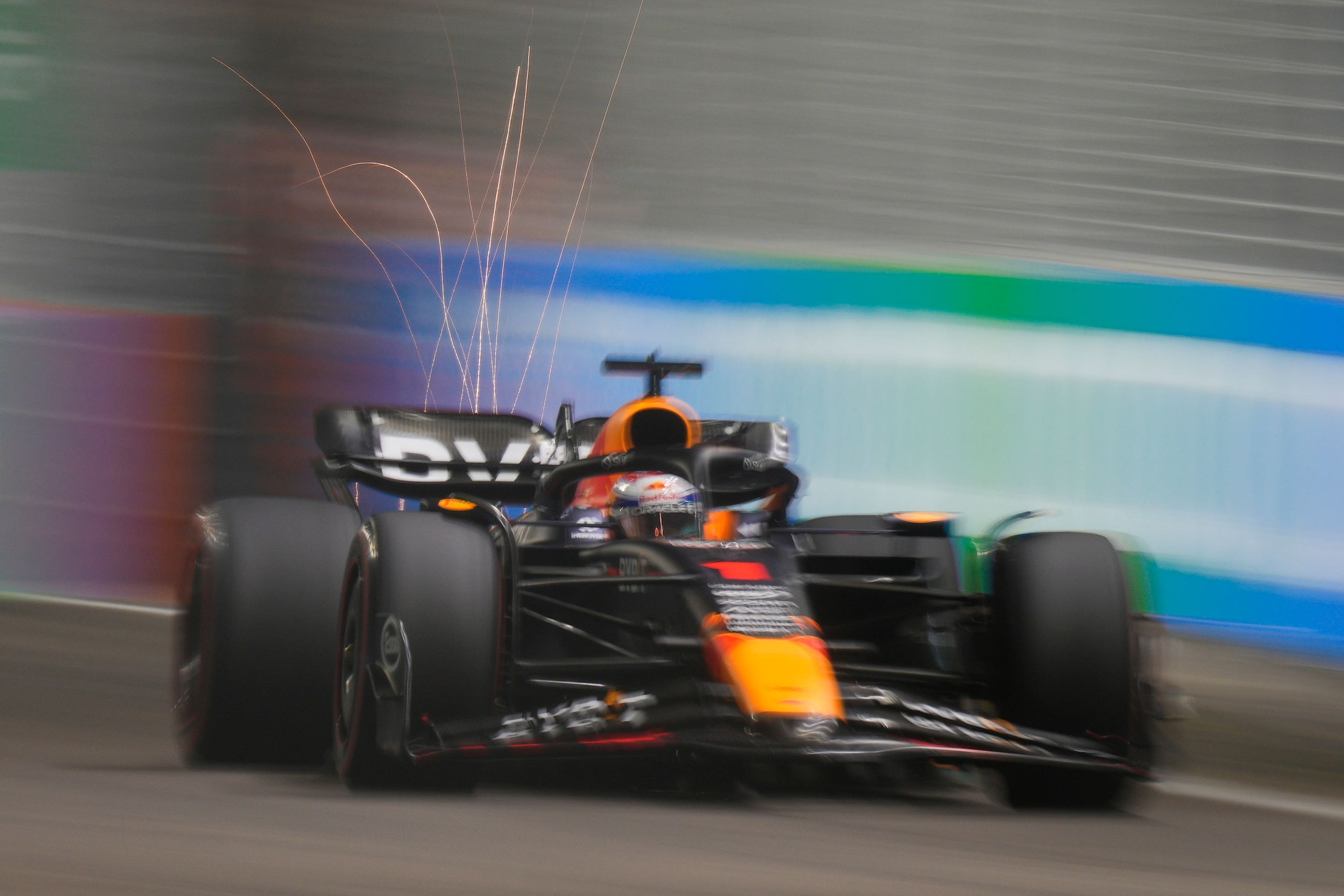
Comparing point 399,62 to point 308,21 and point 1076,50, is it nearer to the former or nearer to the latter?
point 308,21

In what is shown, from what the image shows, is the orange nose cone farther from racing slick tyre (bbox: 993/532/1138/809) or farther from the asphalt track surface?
racing slick tyre (bbox: 993/532/1138/809)

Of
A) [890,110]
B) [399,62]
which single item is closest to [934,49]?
[890,110]

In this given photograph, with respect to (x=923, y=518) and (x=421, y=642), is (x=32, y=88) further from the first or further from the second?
(x=421, y=642)

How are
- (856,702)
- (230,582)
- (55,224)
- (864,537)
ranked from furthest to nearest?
(55,224), (864,537), (230,582), (856,702)

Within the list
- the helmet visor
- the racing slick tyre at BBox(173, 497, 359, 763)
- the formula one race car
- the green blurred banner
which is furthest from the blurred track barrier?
the helmet visor

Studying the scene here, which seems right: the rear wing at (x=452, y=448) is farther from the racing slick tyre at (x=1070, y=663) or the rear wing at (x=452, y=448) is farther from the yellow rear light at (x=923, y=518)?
the racing slick tyre at (x=1070, y=663)

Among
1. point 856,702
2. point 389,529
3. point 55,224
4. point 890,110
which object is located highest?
point 890,110

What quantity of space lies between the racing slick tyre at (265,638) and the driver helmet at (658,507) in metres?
1.00

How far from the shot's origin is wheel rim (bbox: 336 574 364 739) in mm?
5281

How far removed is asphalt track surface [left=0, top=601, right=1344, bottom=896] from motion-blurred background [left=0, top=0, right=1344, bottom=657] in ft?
18.9

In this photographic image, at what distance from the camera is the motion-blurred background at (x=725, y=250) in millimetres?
11141

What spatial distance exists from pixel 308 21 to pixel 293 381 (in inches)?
119

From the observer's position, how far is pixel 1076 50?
12562 mm

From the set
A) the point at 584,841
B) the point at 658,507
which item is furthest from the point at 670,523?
the point at 584,841
